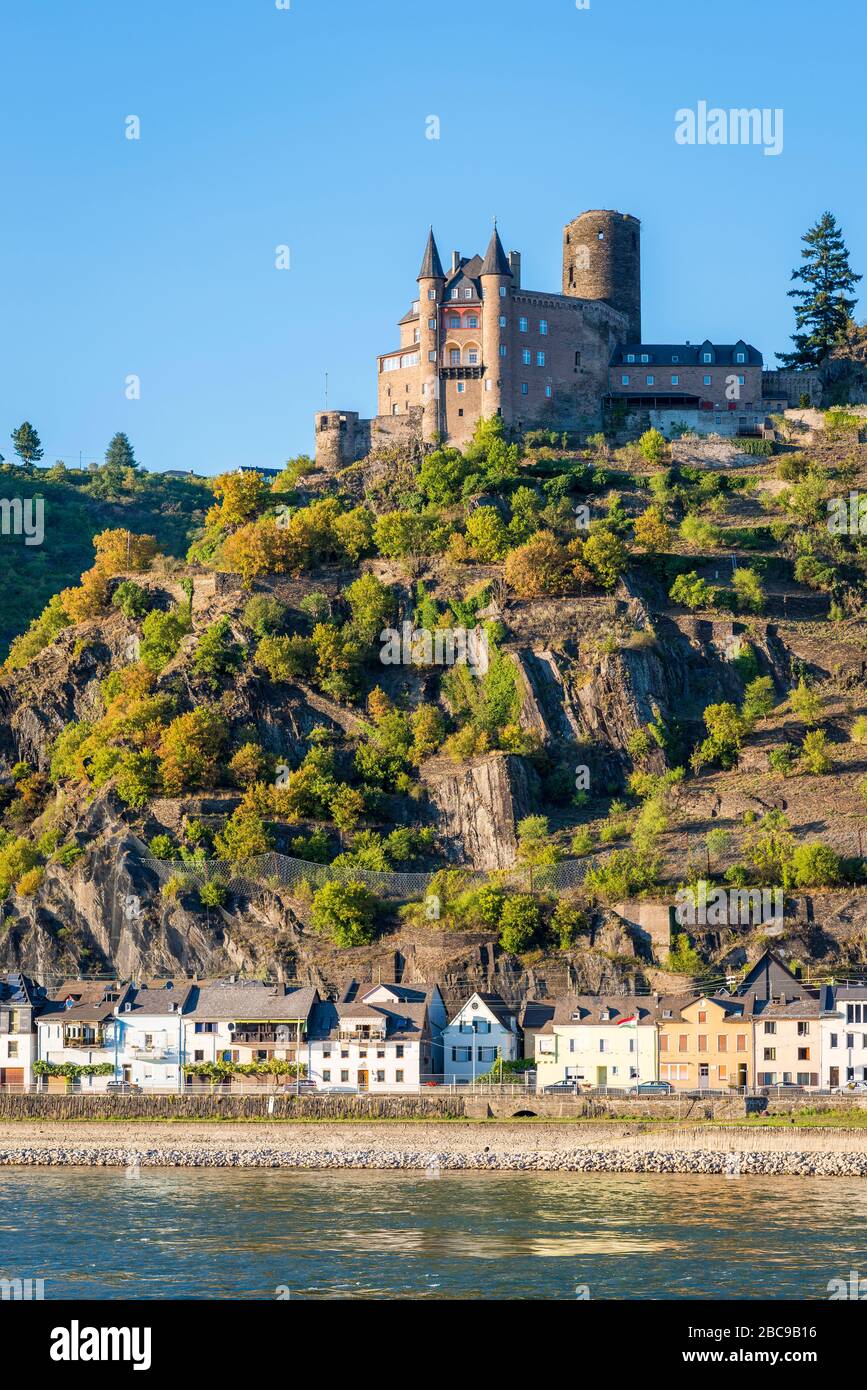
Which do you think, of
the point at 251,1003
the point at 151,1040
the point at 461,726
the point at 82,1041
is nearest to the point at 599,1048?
the point at 251,1003

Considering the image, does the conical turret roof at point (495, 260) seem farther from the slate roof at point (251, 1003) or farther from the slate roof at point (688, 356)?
the slate roof at point (251, 1003)

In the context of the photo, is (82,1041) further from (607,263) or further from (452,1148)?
(607,263)

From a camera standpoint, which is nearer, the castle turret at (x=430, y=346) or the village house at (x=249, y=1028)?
the village house at (x=249, y=1028)

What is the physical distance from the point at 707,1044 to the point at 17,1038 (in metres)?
25.3

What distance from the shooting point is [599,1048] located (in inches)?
2800

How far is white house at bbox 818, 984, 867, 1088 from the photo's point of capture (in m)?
68.3

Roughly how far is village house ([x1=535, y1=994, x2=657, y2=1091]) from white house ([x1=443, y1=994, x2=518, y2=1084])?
119 cm

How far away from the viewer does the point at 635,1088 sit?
68062mm

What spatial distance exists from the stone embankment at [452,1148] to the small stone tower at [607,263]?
65.3 meters

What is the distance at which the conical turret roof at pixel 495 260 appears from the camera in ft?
352

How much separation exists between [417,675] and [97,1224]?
157 feet

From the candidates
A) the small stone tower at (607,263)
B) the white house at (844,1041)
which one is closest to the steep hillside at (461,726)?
the white house at (844,1041)

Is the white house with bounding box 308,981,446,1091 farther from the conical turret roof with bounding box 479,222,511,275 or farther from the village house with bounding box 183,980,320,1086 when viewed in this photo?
the conical turret roof with bounding box 479,222,511,275

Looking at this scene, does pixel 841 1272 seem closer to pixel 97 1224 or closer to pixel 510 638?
pixel 97 1224
